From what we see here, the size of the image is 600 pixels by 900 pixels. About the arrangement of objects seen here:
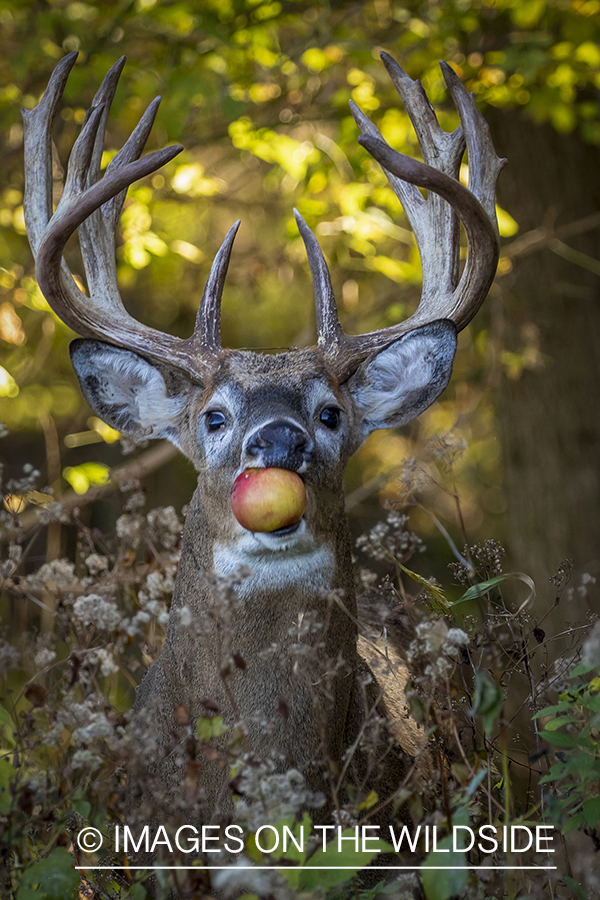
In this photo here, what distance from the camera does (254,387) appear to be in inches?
140

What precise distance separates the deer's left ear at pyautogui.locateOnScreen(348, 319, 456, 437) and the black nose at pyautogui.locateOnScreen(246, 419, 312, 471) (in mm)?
883

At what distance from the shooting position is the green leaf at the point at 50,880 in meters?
2.44

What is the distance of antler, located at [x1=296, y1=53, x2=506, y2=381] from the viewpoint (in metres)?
3.87

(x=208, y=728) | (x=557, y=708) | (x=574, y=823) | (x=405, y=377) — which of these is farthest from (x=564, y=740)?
(x=405, y=377)

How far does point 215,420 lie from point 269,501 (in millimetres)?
746

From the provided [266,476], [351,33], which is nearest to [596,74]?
[351,33]

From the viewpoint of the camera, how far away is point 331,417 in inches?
145

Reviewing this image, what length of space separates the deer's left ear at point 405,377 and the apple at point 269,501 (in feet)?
3.46

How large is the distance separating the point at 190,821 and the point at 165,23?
17.7 feet

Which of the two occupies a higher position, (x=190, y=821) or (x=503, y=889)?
(x=190, y=821)

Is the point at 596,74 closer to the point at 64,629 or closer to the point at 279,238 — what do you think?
the point at 279,238

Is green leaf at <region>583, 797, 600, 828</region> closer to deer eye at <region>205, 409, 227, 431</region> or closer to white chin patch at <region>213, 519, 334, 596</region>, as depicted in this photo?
white chin patch at <region>213, 519, 334, 596</region>

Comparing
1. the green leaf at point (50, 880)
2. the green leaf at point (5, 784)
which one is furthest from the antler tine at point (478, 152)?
the green leaf at point (50, 880)

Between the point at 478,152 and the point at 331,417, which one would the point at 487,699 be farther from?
the point at 478,152
